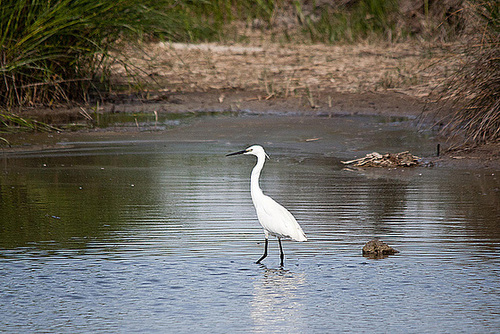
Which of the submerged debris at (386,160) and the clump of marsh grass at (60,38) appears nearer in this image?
the submerged debris at (386,160)

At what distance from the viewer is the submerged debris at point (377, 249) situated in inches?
222

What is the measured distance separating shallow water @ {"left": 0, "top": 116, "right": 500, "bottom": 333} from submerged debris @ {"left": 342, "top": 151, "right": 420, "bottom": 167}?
0.28 metres

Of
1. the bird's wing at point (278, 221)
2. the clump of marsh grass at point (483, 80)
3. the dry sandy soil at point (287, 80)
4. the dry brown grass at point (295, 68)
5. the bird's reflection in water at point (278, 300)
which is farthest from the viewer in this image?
the dry brown grass at point (295, 68)

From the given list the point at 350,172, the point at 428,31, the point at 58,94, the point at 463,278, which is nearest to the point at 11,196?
the point at 350,172

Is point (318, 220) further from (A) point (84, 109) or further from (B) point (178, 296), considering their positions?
(A) point (84, 109)

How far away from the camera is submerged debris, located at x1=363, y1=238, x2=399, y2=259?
5633 mm

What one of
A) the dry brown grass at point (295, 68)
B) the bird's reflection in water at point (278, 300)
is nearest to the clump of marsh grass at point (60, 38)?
the dry brown grass at point (295, 68)

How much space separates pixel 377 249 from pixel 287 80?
8.80m

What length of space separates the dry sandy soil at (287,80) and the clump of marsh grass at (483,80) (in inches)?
85.3

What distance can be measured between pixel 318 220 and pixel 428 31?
1019 centimetres

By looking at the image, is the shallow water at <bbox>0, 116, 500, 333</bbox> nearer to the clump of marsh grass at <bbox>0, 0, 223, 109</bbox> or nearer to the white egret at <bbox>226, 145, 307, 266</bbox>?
the white egret at <bbox>226, 145, 307, 266</bbox>

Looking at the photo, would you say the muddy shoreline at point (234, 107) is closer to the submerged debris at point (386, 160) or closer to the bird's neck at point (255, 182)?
the submerged debris at point (386, 160)

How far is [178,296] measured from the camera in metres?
4.86

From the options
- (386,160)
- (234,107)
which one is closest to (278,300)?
(386,160)
